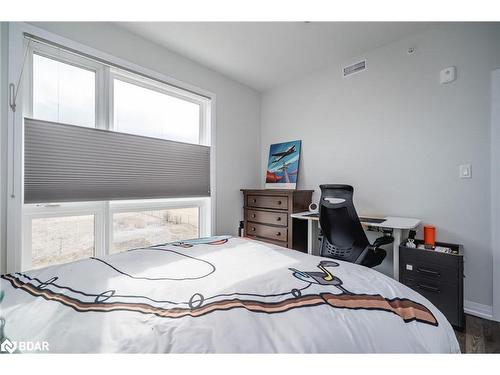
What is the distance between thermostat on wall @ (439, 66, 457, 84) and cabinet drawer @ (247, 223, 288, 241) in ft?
6.83

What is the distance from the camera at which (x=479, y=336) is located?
156cm

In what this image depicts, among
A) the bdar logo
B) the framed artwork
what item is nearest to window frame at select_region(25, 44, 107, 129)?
the bdar logo

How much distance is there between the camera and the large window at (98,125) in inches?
65.1

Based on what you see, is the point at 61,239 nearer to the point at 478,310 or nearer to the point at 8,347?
the point at 8,347

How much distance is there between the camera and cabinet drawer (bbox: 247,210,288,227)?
260 cm

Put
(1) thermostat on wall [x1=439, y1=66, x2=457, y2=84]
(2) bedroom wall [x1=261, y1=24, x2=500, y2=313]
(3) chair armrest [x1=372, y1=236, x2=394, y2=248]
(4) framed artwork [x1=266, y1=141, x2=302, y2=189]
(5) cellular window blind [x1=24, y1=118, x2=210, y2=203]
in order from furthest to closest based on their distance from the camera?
(4) framed artwork [x1=266, y1=141, x2=302, y2=189]
(1) thermostat on wall [x1=439, y1=66, x2=457, y2=84]
(2) bedroom wall [x1=261, y1=24, x2=500, y2=313]
(3) chair armrest [x1=372, y1=236, x2=394, y2=248]
(5) cellular window blind [x1=24, y1=118, x2=210, y2=203]

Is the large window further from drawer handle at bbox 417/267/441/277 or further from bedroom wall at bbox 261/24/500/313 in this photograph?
drawer handle at bbox 417/267/441/277

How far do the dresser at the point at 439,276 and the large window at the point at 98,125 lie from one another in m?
2.22

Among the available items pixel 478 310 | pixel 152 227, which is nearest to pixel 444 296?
pixel 478 310

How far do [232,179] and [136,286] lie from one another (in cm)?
217

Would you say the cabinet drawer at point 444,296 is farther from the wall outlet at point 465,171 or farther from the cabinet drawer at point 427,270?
the wall outlet at point 465,171

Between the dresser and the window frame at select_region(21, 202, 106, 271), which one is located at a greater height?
the window frame at select_region(21, 202, 106, 271)

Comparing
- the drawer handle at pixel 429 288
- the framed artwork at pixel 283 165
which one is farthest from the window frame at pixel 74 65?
the drawer handle at pixel 429 288

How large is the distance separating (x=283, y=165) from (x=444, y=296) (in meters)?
Result: 2.12
